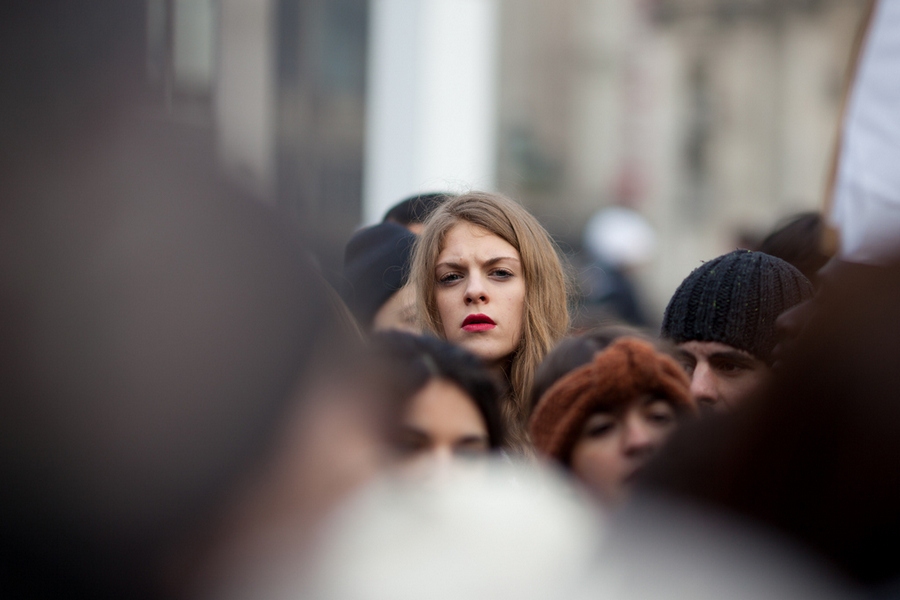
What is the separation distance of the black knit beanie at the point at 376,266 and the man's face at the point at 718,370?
41.2 inches

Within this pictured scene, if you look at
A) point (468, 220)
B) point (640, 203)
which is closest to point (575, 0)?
point (640, 203)

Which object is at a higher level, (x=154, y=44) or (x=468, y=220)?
(x=154, y=44)

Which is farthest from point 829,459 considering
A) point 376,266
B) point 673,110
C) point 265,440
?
point 673,110

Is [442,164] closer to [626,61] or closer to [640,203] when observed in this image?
[640,203]

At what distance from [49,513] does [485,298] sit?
1572mm

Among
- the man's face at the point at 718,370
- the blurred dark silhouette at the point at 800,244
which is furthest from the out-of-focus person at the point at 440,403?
the blurred dark silhouette at the point at 800,244

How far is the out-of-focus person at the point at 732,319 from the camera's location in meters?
2.21

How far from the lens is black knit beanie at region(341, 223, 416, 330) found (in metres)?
3.09

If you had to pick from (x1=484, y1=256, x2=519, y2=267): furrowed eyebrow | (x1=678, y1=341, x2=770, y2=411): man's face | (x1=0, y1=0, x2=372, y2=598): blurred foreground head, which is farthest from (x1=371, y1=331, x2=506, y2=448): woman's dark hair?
(x1=484, y1=256, x2=519, y2=267): furrowed eyebrow

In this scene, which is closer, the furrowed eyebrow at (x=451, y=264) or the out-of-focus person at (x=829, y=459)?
the out-of-focus person at (x=829, y=459)

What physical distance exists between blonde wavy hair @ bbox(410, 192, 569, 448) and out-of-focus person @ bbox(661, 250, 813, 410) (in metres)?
0.45

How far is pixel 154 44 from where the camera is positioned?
4.21 feet

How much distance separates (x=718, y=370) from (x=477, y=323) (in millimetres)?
684

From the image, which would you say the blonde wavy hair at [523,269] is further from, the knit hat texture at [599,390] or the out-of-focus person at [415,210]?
the knit hat texture at [599,390]
